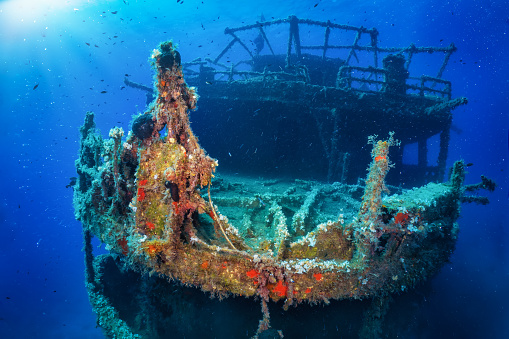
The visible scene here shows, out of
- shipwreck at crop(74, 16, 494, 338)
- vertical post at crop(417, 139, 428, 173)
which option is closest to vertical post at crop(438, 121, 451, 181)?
vertical post at crop(417, 139, 428, 173)

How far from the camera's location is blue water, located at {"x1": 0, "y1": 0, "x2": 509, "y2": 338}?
66.6ft

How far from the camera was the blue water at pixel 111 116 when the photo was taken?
20.3 meters

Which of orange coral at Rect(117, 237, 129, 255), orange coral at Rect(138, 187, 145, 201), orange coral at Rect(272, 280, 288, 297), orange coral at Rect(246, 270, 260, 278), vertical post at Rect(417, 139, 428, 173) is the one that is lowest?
orange coral at Rect(272, 280, 288, 297)

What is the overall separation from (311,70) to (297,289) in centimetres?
1236

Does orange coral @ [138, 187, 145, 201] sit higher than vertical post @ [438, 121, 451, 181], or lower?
lower

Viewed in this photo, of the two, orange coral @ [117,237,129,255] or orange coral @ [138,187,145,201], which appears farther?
orange coral @ [117,237,129,255]

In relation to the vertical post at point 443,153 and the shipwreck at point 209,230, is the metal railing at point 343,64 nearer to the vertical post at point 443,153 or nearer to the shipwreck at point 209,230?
the vertical post at point 443,153

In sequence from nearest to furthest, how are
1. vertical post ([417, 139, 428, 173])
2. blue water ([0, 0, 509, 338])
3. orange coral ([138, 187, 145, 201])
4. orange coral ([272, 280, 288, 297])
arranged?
orange coral ([272, 280, 288, 297]) → orange coral ([138, 187, 145, 201]) → vertical post ([417, 139, 428, 173]) → blue water ([0, 0, 509, 338])

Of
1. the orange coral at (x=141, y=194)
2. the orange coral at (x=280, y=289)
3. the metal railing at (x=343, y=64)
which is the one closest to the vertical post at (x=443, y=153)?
the metal railing at (x=343, y=64)

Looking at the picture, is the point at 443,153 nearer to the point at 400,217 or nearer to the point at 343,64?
the point at 343,64

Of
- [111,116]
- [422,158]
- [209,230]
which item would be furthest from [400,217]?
[111,116]

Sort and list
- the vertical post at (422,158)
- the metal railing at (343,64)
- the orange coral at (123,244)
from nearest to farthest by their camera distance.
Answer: the orange coral at (123,244)
the metal railing at (343,64)
the vertical post at (422,158)

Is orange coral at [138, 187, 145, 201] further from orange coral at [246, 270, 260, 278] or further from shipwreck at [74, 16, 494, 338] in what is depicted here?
orange coral at [246, 270, 260, 278]

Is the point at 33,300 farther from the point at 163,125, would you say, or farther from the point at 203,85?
the point at 163,125
